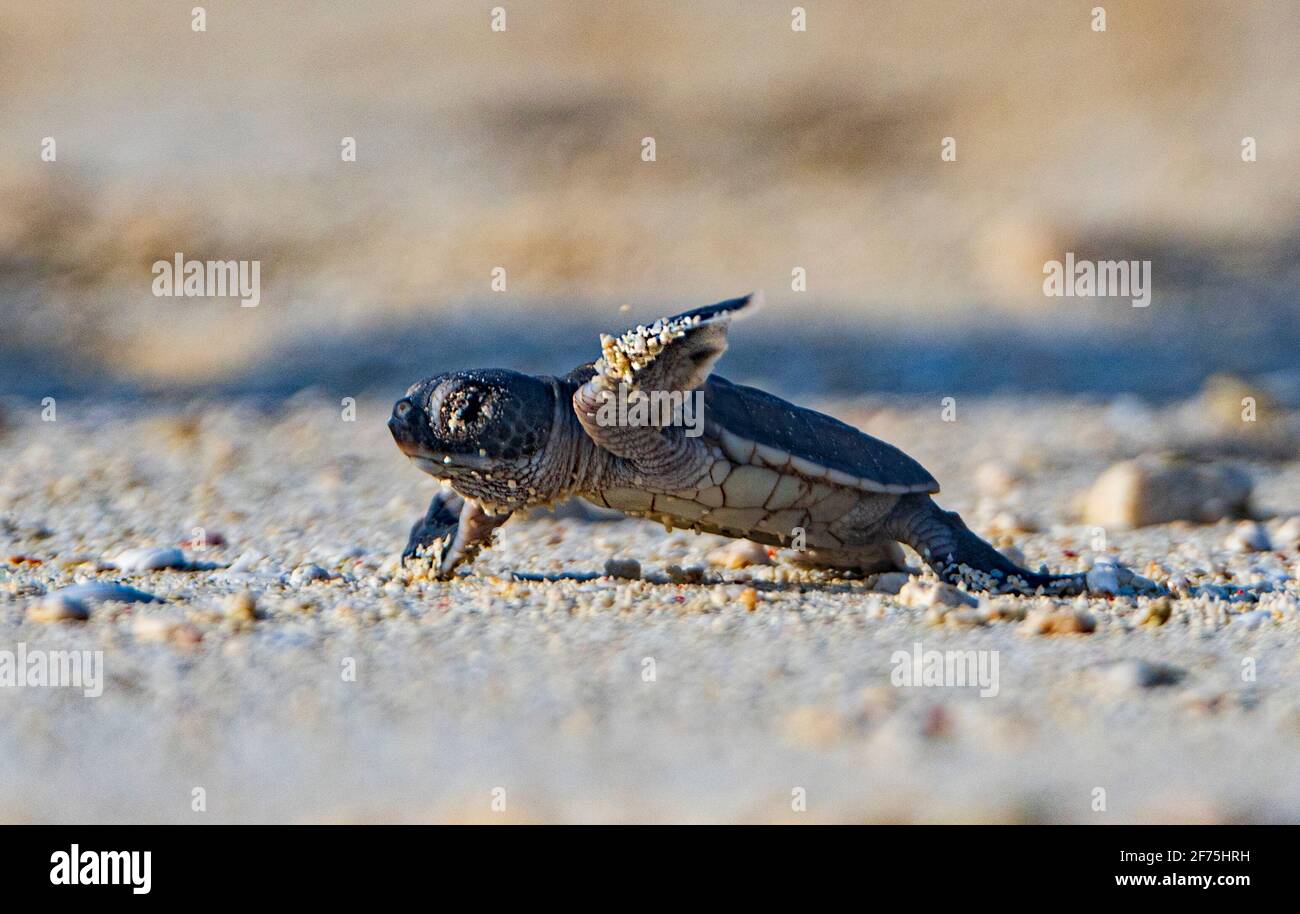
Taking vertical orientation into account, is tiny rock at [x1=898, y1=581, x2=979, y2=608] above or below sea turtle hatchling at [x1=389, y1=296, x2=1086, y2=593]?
below

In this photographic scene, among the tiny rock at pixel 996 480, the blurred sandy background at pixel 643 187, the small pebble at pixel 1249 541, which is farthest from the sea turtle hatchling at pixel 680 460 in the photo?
the blurred sandy background at pixel 643 187

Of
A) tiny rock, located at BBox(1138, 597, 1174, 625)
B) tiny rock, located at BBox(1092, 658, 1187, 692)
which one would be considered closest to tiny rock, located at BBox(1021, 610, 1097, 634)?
tiny rock, located at BBox(1138, 597, 1174, 625)

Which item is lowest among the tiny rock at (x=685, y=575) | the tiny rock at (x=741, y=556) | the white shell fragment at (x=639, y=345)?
the tiny rock at (x=685, y=575)

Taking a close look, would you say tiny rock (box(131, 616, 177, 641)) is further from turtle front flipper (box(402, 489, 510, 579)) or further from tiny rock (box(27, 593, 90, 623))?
turtle front flipper (box(402, 489, 510, 579))

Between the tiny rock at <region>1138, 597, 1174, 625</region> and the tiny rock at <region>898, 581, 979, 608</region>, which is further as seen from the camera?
the tiny rock at <region>898, 581, 979, 608</region>

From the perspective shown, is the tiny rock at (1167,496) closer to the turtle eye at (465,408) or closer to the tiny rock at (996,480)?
the tiny rock at (996,480)

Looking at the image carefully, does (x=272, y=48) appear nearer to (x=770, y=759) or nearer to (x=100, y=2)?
(x=100, y=2)

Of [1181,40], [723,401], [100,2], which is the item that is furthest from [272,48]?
[723,401]
